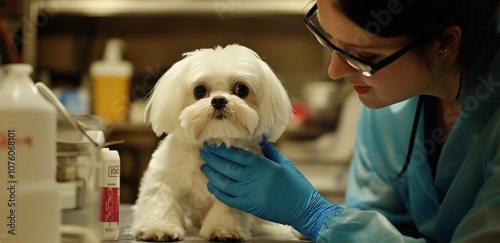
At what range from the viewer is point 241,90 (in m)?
1.13

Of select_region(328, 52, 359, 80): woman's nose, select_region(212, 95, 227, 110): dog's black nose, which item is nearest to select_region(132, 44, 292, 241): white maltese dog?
select_region(212, 95, 227, 110): dog's black nose

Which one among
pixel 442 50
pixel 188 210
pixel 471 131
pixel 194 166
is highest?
pixel 442 50

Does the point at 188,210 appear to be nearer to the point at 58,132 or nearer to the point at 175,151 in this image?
the point at 175,151

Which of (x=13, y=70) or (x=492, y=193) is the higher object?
(x=13, y=70)

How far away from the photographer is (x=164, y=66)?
3.09m

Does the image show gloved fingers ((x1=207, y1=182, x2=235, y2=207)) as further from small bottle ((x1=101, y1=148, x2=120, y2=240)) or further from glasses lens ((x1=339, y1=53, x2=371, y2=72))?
glasses lens ((x1=339, y1=53, x2=371, y2=72))

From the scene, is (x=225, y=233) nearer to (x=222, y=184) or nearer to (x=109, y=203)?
(x=222, y=184)

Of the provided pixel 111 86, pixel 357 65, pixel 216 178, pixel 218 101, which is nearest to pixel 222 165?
pixel 216 178

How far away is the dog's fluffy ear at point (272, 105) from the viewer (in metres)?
1.12

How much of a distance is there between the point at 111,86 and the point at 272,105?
175 cm

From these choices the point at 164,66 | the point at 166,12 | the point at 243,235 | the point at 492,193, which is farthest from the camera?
the point at 164,66

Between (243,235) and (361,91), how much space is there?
0.40 metres

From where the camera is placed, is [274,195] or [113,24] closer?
[274,195]

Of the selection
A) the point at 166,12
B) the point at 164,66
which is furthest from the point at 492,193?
the point at 164,66
